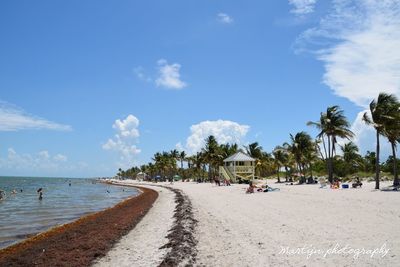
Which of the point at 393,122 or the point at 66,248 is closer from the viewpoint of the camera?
the point at 66,248

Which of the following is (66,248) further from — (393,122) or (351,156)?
(351,156)

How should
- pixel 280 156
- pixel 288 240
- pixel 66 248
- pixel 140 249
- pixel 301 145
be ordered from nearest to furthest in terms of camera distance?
pixel 288 240 → pixel 140 249 → pixel 66 248 → pixel 301 145 → pixel 280 156

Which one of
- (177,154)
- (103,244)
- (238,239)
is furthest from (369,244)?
(177,154)

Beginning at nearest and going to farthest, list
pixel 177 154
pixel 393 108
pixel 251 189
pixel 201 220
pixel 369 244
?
pixel 369 244
pixel 201 220
pixel 393 108
pixel 251 189
pixel 177 154

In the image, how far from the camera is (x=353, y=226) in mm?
14117

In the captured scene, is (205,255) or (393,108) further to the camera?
(393,108)

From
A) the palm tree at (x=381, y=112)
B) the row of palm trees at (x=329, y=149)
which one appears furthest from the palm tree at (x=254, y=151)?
the palm tree at (x=381, y=112)

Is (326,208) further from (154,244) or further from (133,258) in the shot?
(133,258)

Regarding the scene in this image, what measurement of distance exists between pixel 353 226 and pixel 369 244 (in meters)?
3.29

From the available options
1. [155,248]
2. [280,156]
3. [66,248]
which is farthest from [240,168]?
[155,248]

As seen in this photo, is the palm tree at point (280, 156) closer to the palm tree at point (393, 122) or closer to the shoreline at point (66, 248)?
the palm tree at point (393, 122)

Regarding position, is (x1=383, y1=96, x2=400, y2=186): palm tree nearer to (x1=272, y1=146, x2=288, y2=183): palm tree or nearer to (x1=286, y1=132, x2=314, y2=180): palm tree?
(x1=286, y1=132, x2=314, y2=180): palm tree

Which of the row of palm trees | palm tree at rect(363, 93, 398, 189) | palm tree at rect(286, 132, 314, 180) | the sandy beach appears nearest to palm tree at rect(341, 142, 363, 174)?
the row of palm trees

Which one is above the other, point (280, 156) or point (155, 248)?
point (280, 156)
